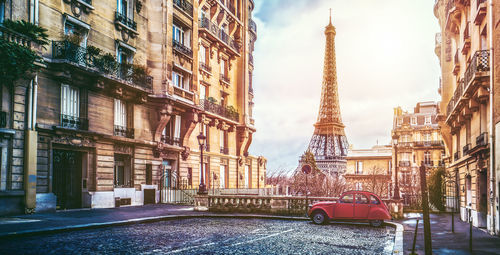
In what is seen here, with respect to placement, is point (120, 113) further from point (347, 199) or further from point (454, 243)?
point (454, 243)

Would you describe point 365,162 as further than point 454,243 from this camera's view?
Yes

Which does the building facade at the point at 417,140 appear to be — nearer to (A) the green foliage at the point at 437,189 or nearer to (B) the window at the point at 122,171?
(A) the green foliage at the point at 437,189

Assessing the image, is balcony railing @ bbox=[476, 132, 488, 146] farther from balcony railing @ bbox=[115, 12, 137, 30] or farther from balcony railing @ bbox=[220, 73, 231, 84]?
balcony railing @ bbox=[220, 73, 231, 84]

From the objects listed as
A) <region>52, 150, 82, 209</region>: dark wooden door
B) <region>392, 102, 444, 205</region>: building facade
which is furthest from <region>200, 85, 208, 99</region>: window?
<region>392, 102, 444, 205</region>: building facade

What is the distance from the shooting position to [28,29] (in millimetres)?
19031

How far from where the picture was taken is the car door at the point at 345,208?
19.2 meters

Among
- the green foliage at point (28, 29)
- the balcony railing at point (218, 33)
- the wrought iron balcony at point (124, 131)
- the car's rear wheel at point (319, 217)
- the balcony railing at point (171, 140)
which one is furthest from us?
the balcony railing at point (218, 33)

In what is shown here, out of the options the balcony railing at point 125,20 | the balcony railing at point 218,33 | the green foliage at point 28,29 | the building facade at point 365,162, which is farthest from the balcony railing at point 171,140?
the building facade at point 365,162

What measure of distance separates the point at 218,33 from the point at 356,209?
23860mm

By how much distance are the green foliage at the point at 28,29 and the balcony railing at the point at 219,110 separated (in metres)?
16.7

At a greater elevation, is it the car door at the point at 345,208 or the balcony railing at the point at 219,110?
the balcony railing at the point at 219,110

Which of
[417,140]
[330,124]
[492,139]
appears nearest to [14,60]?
[492,139]

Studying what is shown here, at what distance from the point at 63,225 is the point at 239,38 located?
31174 mm

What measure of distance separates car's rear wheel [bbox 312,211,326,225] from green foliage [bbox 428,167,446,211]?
17300 mm
